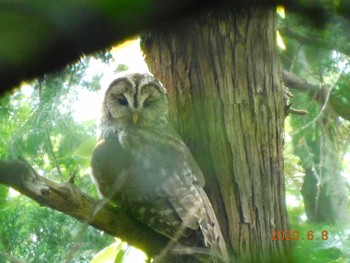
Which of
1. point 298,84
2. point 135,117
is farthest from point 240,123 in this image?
point 298,84

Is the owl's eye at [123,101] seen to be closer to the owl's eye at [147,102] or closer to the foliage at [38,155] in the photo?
the owl's eye at [147,102]

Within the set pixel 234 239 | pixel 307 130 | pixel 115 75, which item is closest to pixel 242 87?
pixel 234 239

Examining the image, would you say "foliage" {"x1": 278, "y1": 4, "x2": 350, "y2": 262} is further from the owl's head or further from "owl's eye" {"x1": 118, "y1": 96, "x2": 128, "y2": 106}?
"owl's eye" {"x1": 118, "y1": 96, "x2": 128, "y2": 106}

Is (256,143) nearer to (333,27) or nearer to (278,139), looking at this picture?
(278,139)

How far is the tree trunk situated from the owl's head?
1.33 feet

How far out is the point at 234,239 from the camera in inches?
85.8

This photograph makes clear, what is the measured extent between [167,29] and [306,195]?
3.81m

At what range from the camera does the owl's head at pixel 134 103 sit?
2750 mm

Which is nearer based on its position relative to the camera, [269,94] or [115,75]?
[269,94]

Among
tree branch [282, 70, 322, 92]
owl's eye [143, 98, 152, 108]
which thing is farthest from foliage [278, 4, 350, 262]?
owl's eye [143, 98, 152, 108]

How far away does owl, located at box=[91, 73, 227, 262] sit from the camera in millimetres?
2096

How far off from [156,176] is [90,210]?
0.66 m

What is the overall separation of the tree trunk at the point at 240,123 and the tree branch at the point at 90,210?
1.08 feet

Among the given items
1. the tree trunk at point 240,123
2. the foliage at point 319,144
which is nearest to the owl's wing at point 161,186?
the tree trunk at point 240,123
